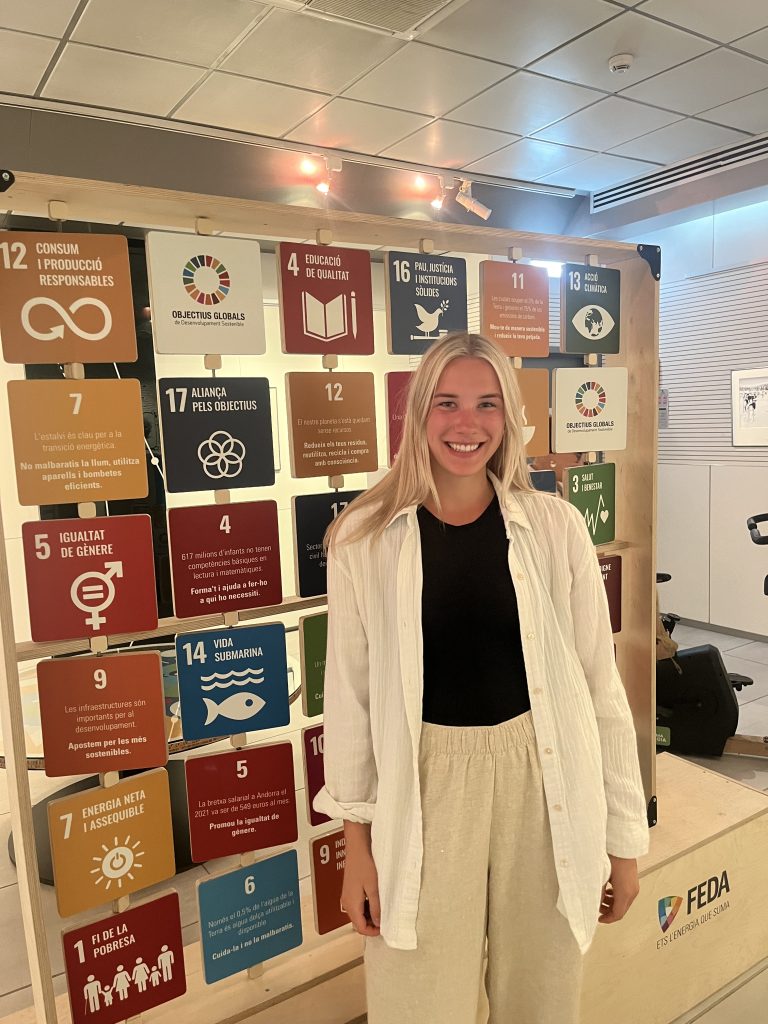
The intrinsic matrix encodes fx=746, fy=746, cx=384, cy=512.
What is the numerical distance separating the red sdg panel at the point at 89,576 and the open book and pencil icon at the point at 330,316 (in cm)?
68

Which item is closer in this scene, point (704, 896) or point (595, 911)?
point (595, 911)

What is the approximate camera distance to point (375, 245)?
7.83 feet

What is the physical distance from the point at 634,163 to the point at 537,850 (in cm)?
543

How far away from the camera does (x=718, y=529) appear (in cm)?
641

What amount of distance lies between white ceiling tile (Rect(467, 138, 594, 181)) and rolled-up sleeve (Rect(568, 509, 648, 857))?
4.32m

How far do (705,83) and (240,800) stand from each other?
450 cm

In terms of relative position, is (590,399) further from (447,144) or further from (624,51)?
(447,144)

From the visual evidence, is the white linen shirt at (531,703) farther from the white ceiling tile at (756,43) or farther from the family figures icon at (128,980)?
the white ceiling tile at (756,43)

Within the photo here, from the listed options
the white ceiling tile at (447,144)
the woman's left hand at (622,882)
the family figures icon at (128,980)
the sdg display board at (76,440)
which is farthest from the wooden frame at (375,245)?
the white ceiling tile at (447,144)

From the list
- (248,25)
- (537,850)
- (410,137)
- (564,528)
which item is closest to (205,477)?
(564,528)

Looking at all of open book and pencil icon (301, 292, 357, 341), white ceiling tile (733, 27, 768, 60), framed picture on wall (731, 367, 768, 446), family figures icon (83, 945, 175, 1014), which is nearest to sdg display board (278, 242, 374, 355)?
open book and pencil icon (301, 292, 357, 341)

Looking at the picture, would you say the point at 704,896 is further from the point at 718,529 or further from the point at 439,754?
the point at 718,529

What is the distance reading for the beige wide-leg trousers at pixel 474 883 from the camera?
1394mm

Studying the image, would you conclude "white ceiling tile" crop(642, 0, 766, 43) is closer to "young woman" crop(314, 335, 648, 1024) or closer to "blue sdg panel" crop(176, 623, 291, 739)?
"young woman" crop(314, 335, 648, 1024)
